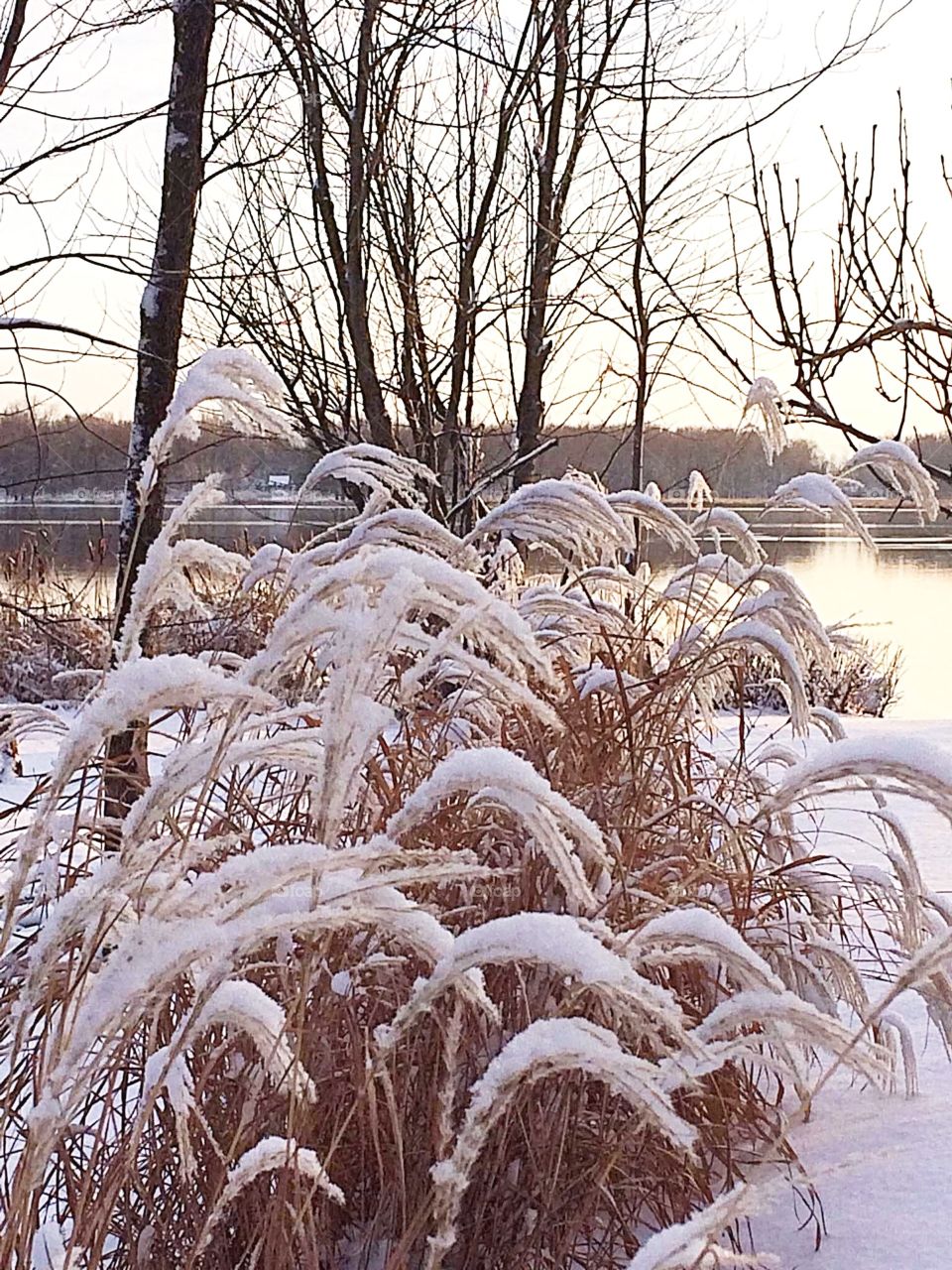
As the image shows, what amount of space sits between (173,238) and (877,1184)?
2259mm

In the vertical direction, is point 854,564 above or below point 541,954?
below

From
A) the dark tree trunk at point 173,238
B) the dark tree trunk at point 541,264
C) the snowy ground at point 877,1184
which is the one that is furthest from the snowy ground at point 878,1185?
Answer: the dark tree trunk at point 541,264

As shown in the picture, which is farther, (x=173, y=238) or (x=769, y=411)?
(x=173, y=238)

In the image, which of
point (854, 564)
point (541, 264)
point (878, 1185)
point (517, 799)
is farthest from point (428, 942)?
point (854, 564)

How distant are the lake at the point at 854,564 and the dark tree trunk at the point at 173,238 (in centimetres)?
18

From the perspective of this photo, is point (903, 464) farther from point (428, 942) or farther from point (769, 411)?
point (428, 942)

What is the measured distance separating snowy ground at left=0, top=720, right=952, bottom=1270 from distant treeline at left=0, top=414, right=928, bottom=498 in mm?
916

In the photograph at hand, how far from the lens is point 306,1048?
4.02ft

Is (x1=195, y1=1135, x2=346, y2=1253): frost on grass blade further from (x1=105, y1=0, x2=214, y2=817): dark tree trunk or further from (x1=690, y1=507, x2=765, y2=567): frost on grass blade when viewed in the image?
(x1=105, y1=0, x2=214, y2=817): dark tree trunk

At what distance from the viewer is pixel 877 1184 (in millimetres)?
1583

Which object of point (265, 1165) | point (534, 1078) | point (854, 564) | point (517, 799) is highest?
point (517, 799)

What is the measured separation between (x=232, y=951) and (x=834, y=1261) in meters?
1.02

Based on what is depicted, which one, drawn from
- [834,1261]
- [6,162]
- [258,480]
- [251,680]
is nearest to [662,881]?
[834,1261]

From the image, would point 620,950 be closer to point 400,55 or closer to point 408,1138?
point 408,1138
